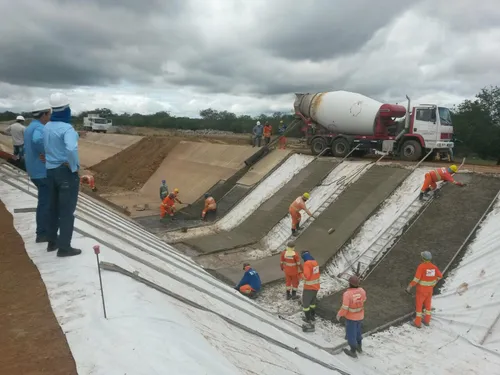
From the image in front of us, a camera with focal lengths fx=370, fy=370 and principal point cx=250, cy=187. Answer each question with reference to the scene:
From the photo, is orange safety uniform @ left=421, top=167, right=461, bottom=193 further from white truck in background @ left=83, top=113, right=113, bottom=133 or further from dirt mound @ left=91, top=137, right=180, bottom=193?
white truck in background @ left=83, top=113, right=113, bottom=133

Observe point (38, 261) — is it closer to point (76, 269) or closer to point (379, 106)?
point (76, 269)

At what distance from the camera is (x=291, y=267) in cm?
865

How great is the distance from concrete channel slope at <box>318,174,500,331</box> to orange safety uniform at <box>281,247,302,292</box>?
0.79 meters

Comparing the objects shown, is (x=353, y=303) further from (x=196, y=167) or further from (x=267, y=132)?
(x=196, y=167)

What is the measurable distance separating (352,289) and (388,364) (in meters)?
1.47

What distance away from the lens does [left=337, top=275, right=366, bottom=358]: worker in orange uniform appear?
6391mm

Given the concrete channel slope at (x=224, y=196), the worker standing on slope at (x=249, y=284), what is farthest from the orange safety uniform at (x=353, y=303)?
the concrete channel slope at (x=224, y=196)

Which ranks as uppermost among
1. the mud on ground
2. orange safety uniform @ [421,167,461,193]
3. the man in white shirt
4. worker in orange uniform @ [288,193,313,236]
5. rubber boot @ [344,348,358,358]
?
the man in white shirt

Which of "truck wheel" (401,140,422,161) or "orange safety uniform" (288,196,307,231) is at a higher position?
"truck wheel" (401,140,422,161)

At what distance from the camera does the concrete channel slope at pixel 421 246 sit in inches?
327

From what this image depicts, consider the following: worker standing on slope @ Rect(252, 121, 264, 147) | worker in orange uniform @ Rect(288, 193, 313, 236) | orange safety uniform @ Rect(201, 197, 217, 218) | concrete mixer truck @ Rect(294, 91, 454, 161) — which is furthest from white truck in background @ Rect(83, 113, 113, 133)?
worker in orange uniform @ Rect(288, 193, 313, 236)

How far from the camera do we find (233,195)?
1769cm

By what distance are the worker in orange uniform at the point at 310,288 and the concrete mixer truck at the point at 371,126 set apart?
9946 mm

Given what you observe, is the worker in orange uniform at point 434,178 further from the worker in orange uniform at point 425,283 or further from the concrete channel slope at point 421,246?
the worker in orange uniform at point 425,283
